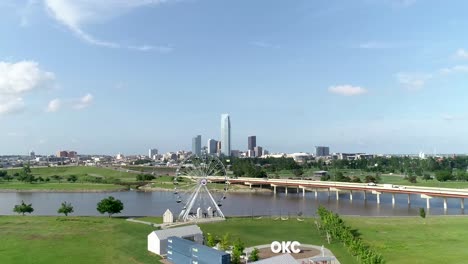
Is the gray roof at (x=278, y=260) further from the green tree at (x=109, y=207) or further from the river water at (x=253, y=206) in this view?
the river water at (x=253, y=206)

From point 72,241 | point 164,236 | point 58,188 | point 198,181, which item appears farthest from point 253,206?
point 58,188

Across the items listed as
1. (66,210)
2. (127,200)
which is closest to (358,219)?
(66,210)

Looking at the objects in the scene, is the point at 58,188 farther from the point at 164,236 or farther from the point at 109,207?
the point at 164,236

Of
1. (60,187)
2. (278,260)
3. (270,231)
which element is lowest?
(270,231)

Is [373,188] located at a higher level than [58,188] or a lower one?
higher

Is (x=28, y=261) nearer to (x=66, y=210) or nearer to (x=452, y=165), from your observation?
(x=66, y=210)

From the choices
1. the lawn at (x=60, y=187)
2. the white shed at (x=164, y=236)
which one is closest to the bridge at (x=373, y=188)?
the lawn at (x=60, y=187)
